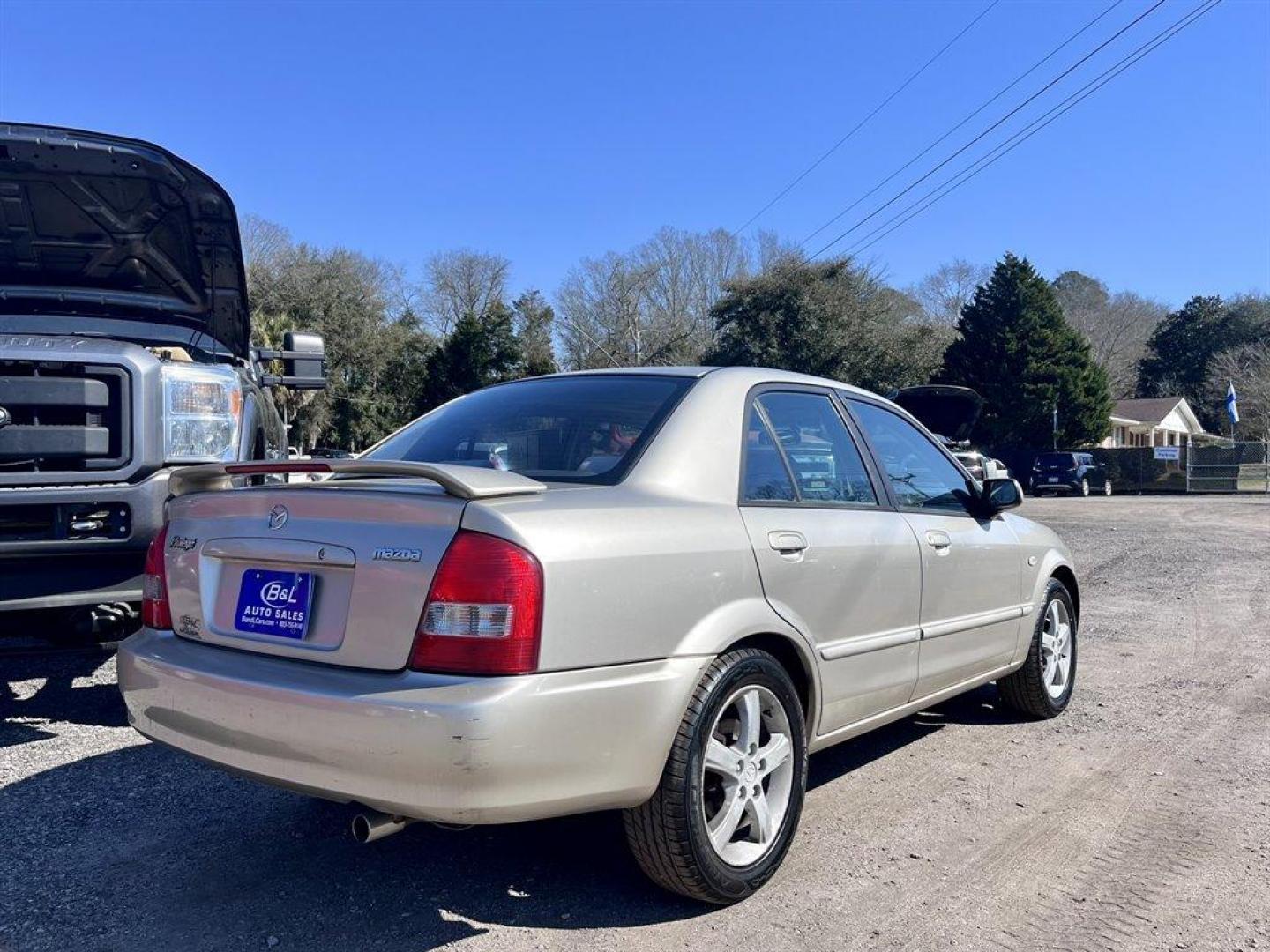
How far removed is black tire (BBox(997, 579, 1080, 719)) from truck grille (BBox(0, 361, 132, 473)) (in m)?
4.36

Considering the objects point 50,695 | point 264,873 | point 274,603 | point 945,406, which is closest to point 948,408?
point 945,406

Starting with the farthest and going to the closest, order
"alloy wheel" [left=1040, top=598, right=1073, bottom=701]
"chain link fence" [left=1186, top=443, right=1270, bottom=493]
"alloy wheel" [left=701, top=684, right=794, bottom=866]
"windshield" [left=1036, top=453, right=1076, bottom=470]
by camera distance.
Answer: "chain link fence" [left=1186, top=443, right=1270, bottom=493]
"windshield" [left=1036, top=453, right=1076, bottom=470]
"alloy wheel" [left=1040, top=598, right=1073, bottom=701]
"alloy wheel" [left=701, top=684, right=794, bottom=866]

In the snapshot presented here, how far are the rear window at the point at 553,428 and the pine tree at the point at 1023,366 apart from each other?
37.5 m

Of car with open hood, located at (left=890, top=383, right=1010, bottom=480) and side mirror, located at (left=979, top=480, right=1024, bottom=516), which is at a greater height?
car with open hood, located at (left=890, top=383, right=1010, bottom=480)

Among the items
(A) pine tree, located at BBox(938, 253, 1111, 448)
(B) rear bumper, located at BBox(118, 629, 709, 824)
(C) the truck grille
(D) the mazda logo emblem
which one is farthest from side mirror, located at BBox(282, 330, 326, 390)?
(A) pine tree, located at BBox(938, 253, 1111, 448)

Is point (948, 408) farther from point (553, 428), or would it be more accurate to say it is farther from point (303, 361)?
point (553, 428)

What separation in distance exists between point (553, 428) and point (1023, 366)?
40.0 m

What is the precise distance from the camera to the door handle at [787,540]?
10.2ft

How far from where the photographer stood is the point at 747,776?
298cm

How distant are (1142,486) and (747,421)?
37.8m

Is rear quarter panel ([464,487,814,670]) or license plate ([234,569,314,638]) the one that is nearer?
rear quarter panel ([464,487,814,670])

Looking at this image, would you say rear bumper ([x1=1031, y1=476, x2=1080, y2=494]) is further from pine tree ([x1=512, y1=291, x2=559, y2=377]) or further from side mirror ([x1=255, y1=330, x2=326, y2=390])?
side mirror ([x1=255, y1=330, x2=326, y2=390])

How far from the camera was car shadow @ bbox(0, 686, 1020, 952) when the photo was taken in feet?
9.16

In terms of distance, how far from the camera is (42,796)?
3.77 m
